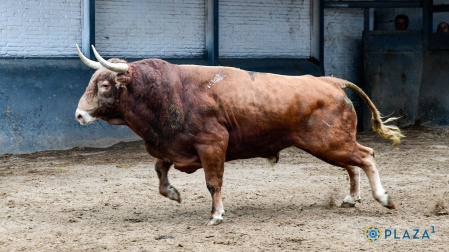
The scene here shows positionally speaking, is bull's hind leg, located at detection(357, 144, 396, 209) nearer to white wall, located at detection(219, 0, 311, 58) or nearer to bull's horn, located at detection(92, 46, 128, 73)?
bull's horn, located at detection(92, 46, 128, 73)

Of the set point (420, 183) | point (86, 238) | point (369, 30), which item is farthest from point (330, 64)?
point (86, 238)

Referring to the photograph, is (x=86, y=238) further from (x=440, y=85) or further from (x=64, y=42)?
(x=440, y=85)

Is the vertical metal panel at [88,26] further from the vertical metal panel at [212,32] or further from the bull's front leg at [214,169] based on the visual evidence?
the bull's front leg at [214,169]

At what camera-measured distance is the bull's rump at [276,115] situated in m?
6.21

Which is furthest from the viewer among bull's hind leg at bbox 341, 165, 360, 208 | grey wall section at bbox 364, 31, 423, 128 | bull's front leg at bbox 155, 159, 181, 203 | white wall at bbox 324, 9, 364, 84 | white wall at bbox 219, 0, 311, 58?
white wall at bbox 324, 9, 364, 84

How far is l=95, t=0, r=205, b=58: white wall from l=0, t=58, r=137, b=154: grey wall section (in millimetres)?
911

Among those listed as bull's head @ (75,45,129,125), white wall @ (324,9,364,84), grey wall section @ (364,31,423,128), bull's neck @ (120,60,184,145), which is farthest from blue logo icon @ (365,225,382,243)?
white wall @ (324,9,364,84)

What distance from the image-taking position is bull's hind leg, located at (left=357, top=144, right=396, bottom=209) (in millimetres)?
6186

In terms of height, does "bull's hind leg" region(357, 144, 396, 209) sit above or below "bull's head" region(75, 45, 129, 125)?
below

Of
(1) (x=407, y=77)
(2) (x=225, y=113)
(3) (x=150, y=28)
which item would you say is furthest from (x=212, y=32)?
(2) (x=225, y=113)

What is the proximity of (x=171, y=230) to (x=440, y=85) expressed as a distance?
9.02 metres

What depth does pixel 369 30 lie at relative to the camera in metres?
14.0

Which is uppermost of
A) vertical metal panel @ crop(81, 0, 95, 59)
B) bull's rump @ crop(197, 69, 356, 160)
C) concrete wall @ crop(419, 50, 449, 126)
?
vertical metal panel @ crop(81, 0, 95, 59)

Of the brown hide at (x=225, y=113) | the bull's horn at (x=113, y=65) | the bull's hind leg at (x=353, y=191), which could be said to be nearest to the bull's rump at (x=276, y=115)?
the brown hide at (x=225, y=113)
